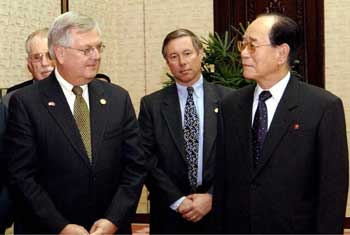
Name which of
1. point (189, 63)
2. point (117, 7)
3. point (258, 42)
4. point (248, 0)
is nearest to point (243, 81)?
point (189, 63)

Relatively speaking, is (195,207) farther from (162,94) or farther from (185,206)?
(162,94)

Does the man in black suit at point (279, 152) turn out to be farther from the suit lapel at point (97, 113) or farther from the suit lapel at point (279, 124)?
the suit lapel at point (97, 113)

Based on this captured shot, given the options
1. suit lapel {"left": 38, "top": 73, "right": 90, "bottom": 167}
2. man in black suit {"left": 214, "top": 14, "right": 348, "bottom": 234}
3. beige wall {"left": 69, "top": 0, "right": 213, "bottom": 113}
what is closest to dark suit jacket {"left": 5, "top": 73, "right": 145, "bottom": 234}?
suit lapel {"left": 38, "top": 73, "right": 90, "bottom": 167}

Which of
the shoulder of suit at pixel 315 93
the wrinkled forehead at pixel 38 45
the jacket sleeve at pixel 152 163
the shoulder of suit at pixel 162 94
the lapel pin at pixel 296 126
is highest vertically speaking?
the wrinkled forehead at pixel 38 45

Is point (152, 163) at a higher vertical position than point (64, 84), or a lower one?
lower

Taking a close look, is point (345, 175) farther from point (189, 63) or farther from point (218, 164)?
point (189, 63)

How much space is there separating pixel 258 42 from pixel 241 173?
0.65 meters

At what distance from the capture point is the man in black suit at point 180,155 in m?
3.63

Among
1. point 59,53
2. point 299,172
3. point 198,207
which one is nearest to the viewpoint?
point 299,172

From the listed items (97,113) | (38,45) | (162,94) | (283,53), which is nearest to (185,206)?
(162,94)

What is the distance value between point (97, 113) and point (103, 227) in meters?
0.57

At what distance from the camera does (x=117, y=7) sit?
729 cm

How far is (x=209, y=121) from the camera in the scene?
12.3 feet

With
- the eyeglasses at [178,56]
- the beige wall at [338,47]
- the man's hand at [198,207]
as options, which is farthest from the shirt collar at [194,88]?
the beige wall at [338,47]
